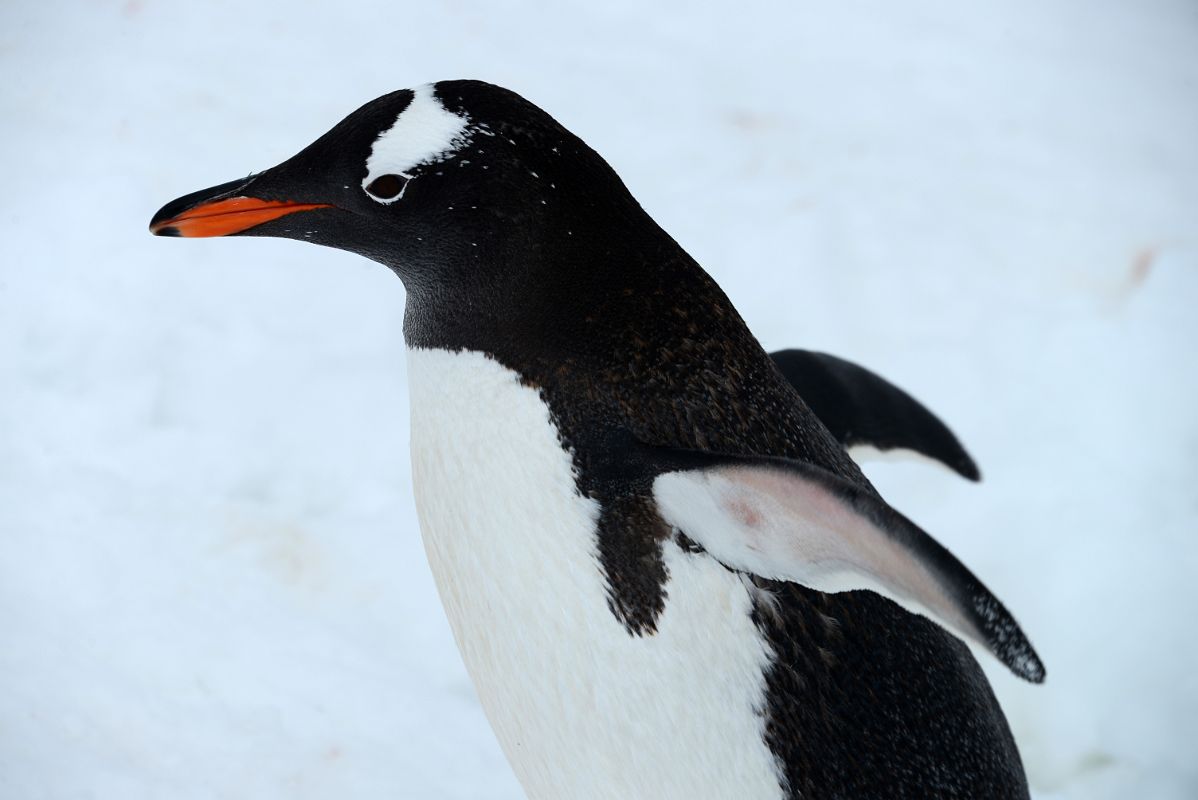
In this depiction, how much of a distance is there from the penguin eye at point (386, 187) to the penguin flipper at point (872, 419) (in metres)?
0.48

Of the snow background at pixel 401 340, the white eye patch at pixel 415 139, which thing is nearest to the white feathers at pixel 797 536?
the white eye patch at pixel 415 139

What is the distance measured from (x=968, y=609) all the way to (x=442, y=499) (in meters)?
0.39

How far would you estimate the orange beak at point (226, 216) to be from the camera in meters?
0.86

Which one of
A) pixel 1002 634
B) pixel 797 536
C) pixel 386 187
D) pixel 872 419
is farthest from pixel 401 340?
pixel 1002 634

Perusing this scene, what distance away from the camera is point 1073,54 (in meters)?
2.34

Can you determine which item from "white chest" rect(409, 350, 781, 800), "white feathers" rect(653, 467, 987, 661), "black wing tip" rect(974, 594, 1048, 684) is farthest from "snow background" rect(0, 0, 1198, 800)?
"black wing tip" rect(974, 594, 1048, 684)

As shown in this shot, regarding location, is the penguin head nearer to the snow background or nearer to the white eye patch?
the white eye patch

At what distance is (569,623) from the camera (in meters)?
0.81

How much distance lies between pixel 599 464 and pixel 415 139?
25 cm

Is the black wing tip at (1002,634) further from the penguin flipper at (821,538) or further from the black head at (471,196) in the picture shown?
the black head at (471,196)

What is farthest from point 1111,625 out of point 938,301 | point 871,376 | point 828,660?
point 828,660

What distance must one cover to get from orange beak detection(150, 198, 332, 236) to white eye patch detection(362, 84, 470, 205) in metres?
0.06

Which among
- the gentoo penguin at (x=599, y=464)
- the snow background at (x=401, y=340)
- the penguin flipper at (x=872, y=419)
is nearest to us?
the gentoo penguin at (x=599, y=464)

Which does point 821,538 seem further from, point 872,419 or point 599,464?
point 872,419
